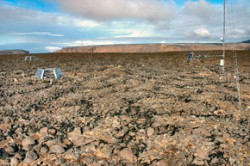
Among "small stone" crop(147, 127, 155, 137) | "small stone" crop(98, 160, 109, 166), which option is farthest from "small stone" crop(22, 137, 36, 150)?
"small stone" crop(147, 127, 155, 137)

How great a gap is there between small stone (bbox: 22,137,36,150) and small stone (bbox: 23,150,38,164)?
0.33 meters

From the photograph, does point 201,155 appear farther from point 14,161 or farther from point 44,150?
point 14,161

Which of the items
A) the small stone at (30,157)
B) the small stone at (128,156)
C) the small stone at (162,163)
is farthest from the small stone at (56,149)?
the small stone at (162,163)

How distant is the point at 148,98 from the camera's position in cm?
1023

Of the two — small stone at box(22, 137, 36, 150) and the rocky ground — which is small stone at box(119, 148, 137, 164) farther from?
small stone at box(22, 137, 36, 150)

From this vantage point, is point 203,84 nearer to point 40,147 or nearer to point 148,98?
point 148,98

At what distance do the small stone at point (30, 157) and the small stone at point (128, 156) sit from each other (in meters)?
1.54

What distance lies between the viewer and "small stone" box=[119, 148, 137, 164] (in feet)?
17.9

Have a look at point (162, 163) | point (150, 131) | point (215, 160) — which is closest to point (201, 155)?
point (215, 160)

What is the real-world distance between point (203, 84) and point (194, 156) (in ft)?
26.9

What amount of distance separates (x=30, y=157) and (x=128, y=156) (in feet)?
5.71

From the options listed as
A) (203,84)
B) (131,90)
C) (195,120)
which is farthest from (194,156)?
(203,84)

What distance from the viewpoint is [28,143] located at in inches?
239

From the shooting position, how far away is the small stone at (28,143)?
596 centimetres
